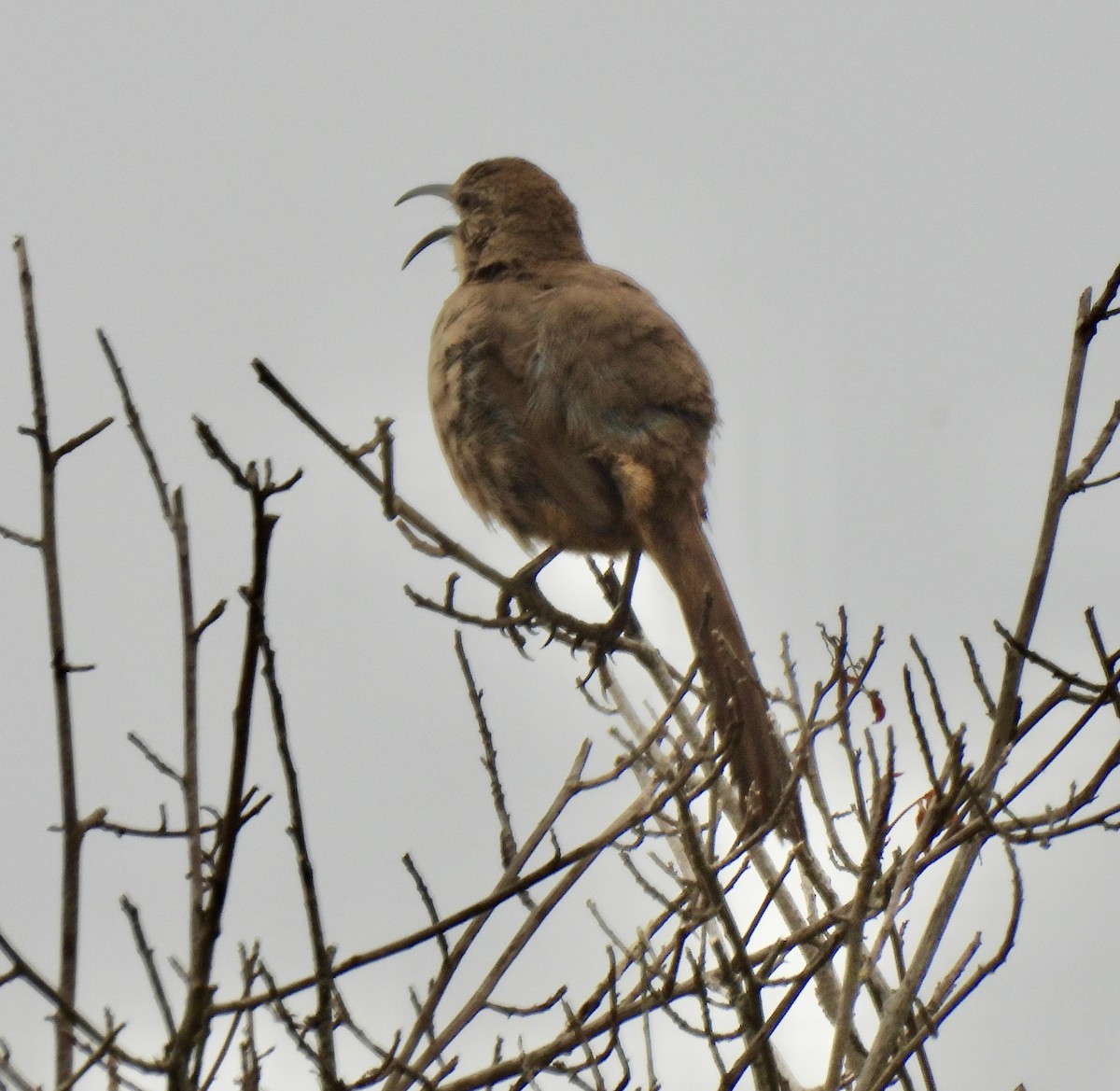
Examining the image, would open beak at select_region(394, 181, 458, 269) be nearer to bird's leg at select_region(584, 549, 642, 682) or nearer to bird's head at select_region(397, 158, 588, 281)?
bird's head at select_region(397, 158, 588, 281)

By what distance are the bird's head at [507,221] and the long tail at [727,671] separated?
1.53 metres

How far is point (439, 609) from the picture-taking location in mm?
3828

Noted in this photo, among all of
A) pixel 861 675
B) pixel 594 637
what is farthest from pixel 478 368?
pixel 861 675

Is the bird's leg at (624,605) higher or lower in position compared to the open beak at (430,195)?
lower

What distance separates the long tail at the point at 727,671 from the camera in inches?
139

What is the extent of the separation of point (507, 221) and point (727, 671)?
270 centimetres

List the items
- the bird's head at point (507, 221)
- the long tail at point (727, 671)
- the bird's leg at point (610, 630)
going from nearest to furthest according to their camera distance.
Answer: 1. the long tail at point (727, 671)
2. the bird's leg at point (610, 630)
3. the bird's head at point (507, 221)

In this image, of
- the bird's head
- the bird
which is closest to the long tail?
the bird

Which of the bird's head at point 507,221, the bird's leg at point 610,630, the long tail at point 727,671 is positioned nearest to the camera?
the long tail at point 727,671

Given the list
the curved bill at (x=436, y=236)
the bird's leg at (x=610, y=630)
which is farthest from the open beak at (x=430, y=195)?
the bird's leg at (x=610, y=630)

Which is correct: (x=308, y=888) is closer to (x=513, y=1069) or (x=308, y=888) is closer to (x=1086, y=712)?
(x=513, y=1069)

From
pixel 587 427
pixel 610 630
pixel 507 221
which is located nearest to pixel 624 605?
pixel 610 630

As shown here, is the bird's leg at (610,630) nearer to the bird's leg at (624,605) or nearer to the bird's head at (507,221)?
the bird's leg at (624,605)

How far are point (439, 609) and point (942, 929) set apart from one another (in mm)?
1697
